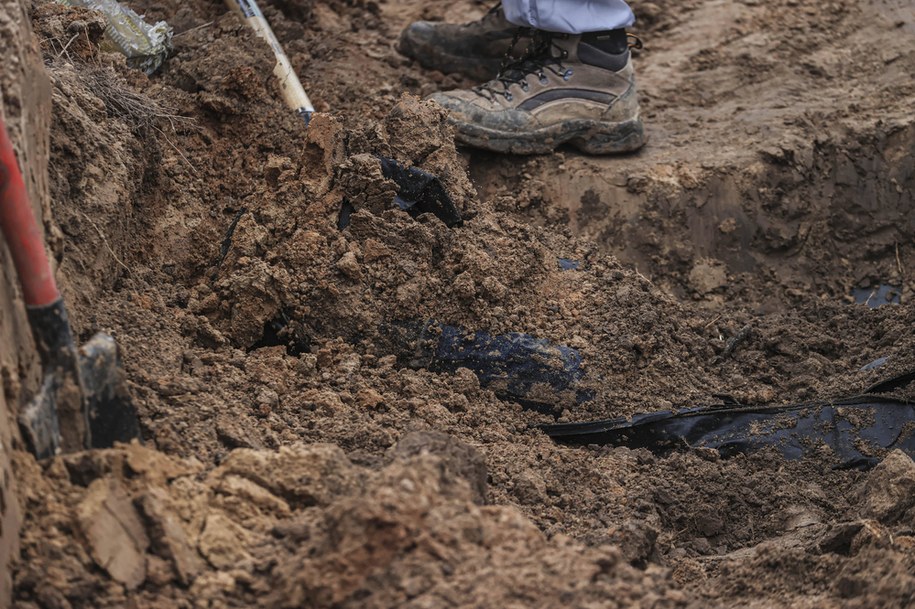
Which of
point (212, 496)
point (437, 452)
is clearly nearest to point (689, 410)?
point (437, 452)

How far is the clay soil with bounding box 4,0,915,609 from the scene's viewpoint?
165 centimetres

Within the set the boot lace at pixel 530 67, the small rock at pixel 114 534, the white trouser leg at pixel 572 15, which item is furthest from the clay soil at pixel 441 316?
the white trouser leg at pixel 572 15

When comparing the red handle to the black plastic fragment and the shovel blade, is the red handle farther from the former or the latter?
the black plastic fragment

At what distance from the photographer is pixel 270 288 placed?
8.61ft

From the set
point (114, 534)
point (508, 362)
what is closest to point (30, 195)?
point (114, 534)

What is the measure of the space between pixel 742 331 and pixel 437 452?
66.9 inches

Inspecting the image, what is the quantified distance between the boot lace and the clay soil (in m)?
0.28

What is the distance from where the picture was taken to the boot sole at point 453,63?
4180 millimetres

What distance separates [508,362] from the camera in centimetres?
275

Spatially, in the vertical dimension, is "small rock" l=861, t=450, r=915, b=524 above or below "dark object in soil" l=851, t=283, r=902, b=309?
above

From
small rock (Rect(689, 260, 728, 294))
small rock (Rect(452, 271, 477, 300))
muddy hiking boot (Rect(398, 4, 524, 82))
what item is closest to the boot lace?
muddy hiking boot (Rect(398, 4, 524, 82))

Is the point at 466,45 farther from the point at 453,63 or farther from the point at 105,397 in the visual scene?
the point at 105,397

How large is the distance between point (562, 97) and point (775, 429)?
1.60 meters

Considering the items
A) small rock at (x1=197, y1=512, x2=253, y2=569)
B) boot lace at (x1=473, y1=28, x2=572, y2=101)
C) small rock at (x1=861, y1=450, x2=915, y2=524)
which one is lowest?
small rock at (x1=861, y1=450, x2=915, y2=524)
